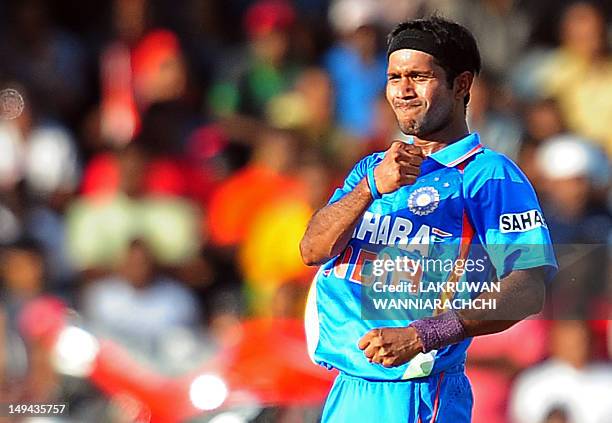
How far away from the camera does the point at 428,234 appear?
168 inches

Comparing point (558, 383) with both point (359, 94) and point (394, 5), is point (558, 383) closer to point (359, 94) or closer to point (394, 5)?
point (359, 94)

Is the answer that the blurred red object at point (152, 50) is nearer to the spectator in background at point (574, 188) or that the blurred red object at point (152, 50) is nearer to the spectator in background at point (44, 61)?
the spectator in background at point (44, 61)

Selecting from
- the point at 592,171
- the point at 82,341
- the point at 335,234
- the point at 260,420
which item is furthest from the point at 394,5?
the point at 335,234

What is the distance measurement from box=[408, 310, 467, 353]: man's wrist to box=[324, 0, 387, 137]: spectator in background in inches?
207

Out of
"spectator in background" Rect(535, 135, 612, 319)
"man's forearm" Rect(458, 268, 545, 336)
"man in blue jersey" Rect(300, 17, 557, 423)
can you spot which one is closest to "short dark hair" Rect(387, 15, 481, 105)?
"man in blue jersey" Rect(300, 17, 557, 423)

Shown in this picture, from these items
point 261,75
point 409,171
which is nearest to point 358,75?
point 261,75

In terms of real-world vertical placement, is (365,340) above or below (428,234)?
below

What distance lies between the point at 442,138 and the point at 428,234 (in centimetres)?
33

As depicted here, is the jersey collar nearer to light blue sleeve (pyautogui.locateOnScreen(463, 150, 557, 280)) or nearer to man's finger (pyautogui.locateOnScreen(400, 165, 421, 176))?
light blue sleeve (pyautogui.locateOnScreen(463, 150, 557, 280))

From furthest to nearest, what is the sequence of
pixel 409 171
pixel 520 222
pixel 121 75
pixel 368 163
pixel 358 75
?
1. pixel 121 75
2. pixel 358 75
3. pixel 368 163
4. pixel 520 222
5. pixel 409 171

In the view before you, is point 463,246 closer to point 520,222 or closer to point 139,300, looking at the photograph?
point 520,222

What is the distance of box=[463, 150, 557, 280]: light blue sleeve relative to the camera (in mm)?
4113

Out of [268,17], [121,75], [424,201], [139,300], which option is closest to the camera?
[424,201]

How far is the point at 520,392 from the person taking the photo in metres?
6.99
